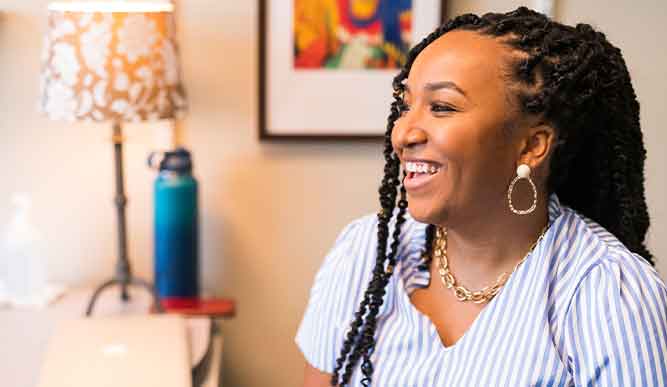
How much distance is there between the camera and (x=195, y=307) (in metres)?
2.03

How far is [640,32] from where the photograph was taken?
7.05ft

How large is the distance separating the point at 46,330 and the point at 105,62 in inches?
23.5

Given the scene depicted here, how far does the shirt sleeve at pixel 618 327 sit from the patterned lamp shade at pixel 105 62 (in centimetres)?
94

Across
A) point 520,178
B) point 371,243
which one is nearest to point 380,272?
point 371,243

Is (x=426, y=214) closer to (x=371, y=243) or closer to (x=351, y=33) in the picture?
(x=371, y=243)

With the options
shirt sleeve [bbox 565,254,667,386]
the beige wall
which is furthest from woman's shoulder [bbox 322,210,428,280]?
the beige wall

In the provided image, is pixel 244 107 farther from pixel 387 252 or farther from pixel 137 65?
pixel 387 252

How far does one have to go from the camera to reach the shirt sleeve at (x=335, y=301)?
1509 millimetres

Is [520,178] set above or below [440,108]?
below

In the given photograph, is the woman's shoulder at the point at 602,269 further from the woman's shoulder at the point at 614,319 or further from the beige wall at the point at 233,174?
the beige wall at the point at 233,174

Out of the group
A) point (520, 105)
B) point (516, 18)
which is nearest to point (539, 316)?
point (520, 105)

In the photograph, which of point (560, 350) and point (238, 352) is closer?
point (560, 350)

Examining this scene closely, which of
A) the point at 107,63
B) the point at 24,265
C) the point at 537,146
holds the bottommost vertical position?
the point at 24,265

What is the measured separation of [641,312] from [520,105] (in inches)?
13.4
